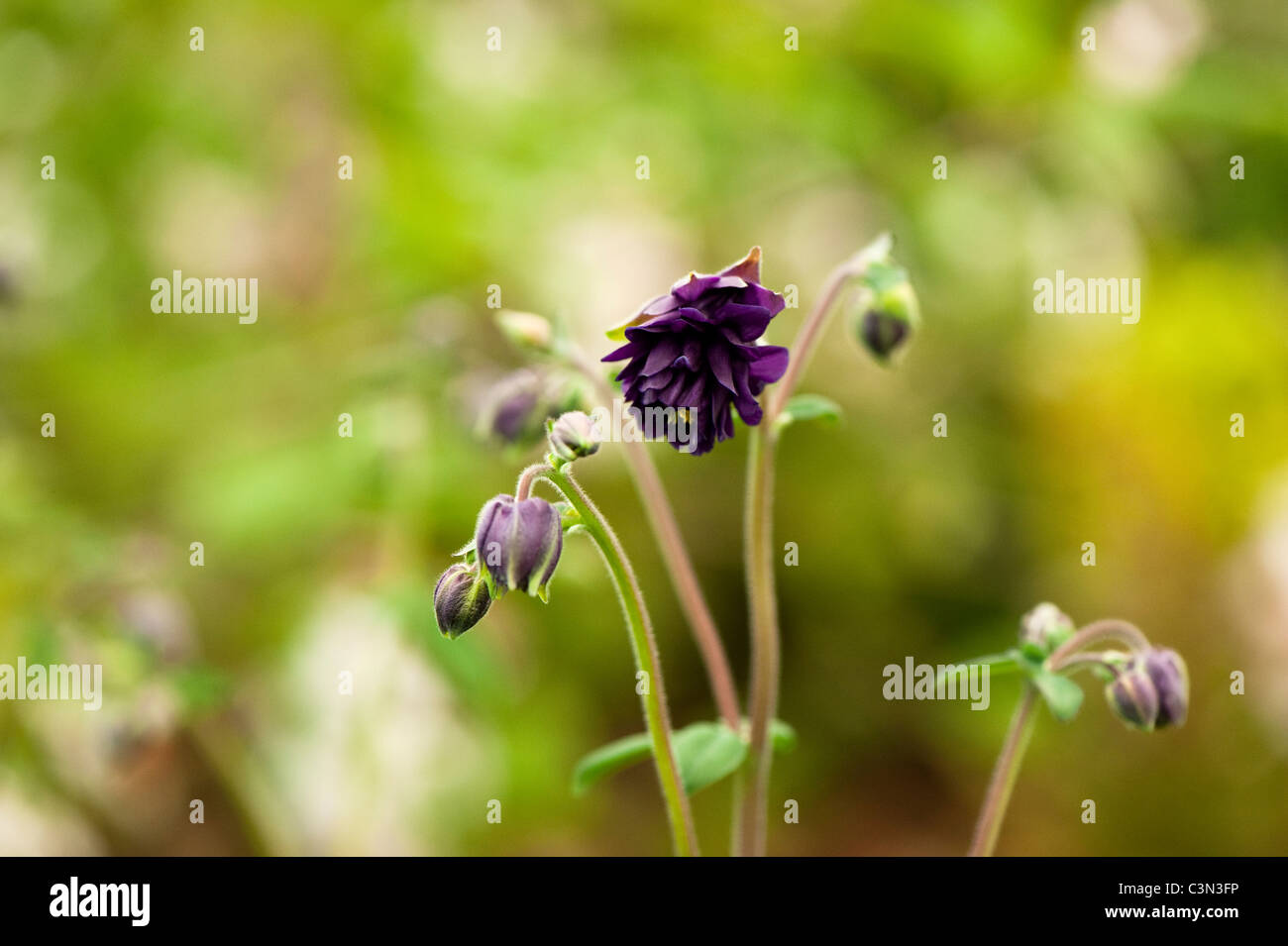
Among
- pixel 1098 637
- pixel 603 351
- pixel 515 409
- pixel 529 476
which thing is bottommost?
pixel 1098 637

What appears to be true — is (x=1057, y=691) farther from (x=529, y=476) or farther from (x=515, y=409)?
(x=515, y=409)

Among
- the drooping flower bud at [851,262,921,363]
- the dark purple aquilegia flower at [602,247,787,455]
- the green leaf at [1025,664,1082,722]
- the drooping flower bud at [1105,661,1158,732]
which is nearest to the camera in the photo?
the dark purple aquilegia flower at [602,247,787,455]

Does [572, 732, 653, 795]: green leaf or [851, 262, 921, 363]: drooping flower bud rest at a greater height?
[851, 262, 921, 363]: drooping flower bud

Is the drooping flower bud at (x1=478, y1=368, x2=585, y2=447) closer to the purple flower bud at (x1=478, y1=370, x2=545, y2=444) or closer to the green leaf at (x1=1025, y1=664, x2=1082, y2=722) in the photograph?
the purple flower bud at (x1=478, y1=370, x2=545, y2=444)

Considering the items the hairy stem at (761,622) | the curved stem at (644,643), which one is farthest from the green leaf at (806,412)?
the curved stem at (644,643)

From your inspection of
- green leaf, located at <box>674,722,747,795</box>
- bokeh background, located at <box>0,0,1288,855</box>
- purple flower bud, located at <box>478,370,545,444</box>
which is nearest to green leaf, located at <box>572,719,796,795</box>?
green leaf, located at <box>674,722,747,795</box>

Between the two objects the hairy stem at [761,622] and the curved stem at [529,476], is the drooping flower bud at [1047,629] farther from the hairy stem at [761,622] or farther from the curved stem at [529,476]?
the curved stem at [529,476]

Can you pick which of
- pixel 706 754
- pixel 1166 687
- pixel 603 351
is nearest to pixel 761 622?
pixel 706 754
